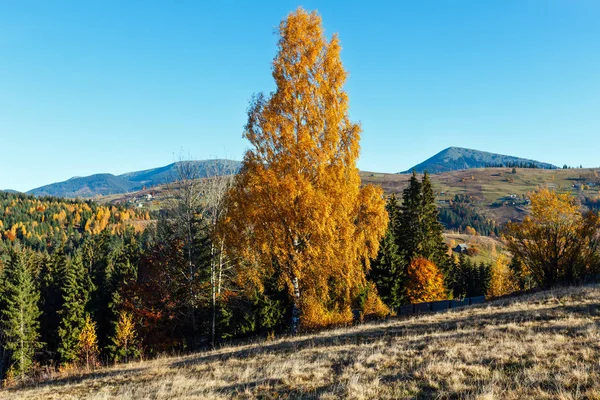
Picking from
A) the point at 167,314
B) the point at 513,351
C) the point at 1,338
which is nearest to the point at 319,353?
the point at 513,351

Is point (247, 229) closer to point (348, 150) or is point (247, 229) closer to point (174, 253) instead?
point (348, 150)

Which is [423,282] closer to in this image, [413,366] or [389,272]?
[389,272]

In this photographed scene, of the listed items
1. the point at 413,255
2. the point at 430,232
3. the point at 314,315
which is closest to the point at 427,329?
the point at 314,315

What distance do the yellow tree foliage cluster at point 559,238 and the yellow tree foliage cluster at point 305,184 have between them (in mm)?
24105

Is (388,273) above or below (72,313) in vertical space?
above

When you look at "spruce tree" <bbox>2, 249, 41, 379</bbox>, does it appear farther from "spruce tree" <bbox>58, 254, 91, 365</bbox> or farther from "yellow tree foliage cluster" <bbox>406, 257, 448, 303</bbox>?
"yellow tree foliage cluster" <bbox>406, 257, 448, 303</bbox>

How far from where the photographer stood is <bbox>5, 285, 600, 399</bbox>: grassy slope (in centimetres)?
708

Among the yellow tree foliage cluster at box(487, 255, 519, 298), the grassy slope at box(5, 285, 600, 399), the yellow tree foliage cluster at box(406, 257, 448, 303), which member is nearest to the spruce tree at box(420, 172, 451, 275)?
the yellow tree foliage cluster at box(406, 257, 448, 303)

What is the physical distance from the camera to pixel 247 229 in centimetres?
1736

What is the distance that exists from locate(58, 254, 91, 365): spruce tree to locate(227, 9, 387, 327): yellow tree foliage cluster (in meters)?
39.8

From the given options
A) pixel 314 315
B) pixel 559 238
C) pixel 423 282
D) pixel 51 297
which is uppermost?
pixel 559 238

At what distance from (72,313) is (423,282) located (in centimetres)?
4329

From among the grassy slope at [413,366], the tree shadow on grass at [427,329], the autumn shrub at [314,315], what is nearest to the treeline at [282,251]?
the autumn shrub at [314,315]

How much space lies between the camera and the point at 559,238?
33.2 metres
